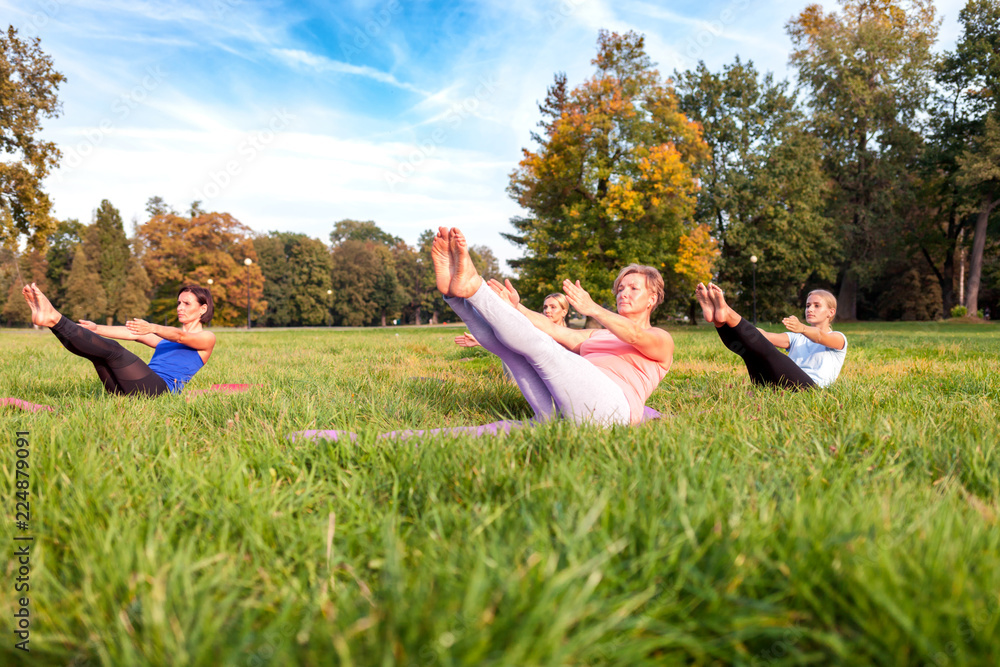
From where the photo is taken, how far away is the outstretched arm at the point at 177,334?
183 inches

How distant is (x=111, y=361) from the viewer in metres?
4.34

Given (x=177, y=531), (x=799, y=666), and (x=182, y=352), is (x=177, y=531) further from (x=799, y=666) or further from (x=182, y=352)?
(x=182, y=352)

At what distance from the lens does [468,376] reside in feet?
19.7

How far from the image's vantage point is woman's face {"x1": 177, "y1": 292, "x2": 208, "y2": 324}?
5145 mm

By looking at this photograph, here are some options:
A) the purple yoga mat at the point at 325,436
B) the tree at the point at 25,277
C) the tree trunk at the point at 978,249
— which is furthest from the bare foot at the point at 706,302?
the tree at the point at 25,277

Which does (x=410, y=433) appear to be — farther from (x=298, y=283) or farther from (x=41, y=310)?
(x=298, y=283)

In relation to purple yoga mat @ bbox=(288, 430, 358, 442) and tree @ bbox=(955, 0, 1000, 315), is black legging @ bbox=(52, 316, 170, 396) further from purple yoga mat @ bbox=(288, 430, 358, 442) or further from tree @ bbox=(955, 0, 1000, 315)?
tree @ bbox=(955, 0, 1000, 315)

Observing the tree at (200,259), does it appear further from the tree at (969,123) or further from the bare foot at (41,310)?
the tree at (969,123)

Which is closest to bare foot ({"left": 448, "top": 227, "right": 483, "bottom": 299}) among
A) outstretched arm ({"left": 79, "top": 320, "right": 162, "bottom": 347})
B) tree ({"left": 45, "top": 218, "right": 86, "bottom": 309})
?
outstretched arm ({"left": 79, "top": 320, "right": 162, "bottom": 347})

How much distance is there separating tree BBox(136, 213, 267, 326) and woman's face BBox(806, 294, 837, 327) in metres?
46.3

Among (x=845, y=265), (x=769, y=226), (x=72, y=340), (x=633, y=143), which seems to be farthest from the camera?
(x=845, y=265)

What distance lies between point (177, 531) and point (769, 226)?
3200 centimetres

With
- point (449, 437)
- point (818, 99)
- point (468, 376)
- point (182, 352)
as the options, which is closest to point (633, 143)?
point (818, 99)

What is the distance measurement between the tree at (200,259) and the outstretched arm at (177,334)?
1703 inches
